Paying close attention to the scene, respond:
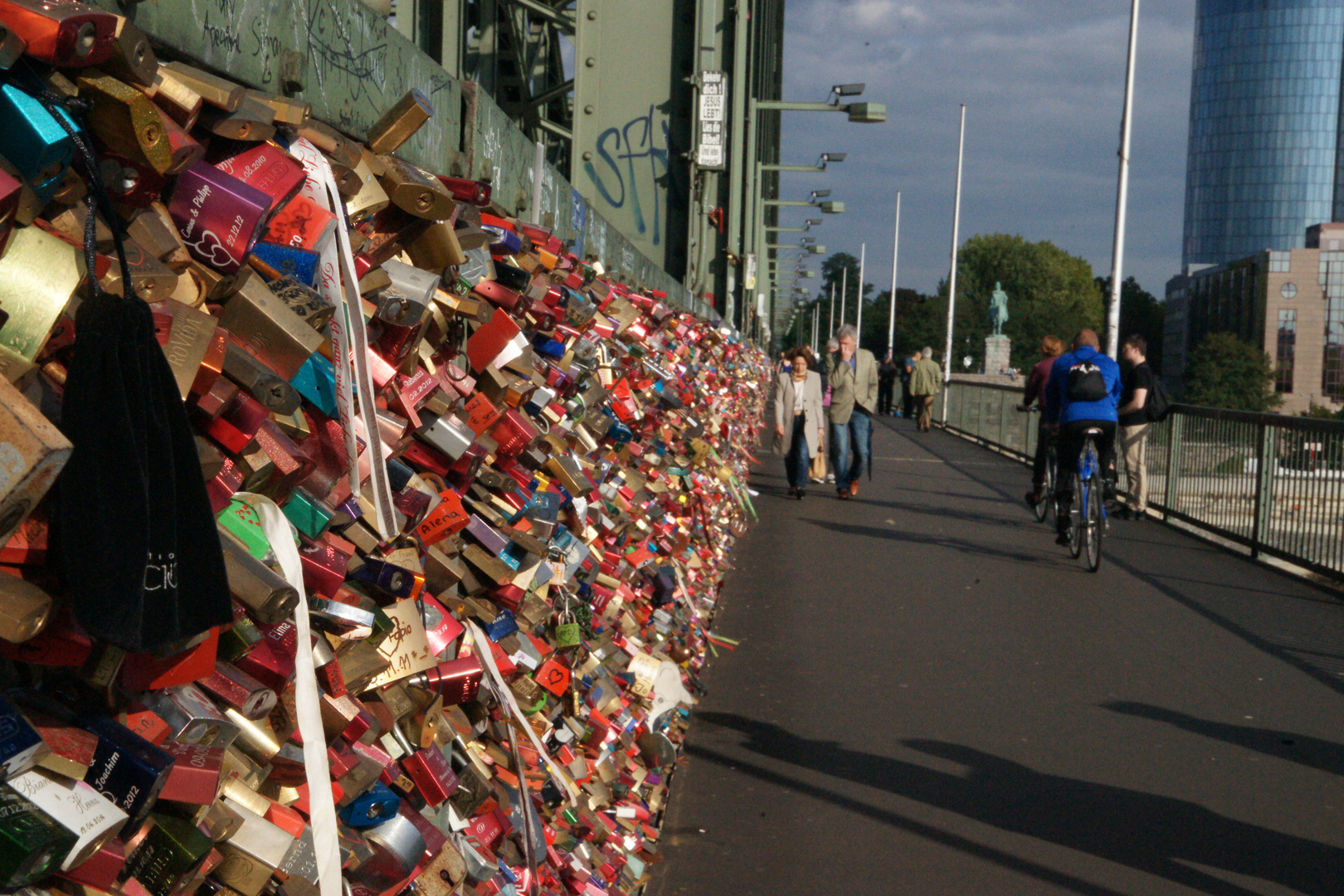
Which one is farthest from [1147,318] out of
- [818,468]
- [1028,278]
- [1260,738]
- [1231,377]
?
[1260,738]

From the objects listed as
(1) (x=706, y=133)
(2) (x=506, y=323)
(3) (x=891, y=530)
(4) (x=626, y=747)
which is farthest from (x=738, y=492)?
(2) (x=506, y=323)

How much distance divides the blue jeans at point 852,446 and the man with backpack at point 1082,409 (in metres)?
3.81

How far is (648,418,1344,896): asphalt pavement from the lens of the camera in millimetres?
4461

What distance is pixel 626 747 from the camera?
425 cm

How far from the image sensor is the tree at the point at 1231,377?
272ft

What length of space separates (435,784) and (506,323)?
0.99 metres

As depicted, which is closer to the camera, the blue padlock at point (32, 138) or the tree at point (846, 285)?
the blue padlock at point (32, 138)

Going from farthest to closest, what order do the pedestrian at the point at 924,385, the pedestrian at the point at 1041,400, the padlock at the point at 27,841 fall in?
the pedestrian at the point at 924,385
the pedestrian at the point at 1041,400
the padlock at the point at 27,841

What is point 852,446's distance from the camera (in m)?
15.4

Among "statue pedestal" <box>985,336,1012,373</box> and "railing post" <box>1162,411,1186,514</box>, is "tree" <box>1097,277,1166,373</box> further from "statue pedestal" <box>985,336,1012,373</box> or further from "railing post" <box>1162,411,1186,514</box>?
"railing post" <box>1162,411,1186,514</box>

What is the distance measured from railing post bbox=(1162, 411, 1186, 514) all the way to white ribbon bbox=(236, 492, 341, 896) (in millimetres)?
14377

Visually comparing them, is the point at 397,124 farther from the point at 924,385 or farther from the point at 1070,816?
the point at 924,385

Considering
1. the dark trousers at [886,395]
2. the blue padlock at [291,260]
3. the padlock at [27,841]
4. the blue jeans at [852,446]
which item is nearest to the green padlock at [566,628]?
the blue padlock at [291,260]

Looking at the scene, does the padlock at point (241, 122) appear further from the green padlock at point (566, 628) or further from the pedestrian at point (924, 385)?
the pedestrian at point (924, 385)
